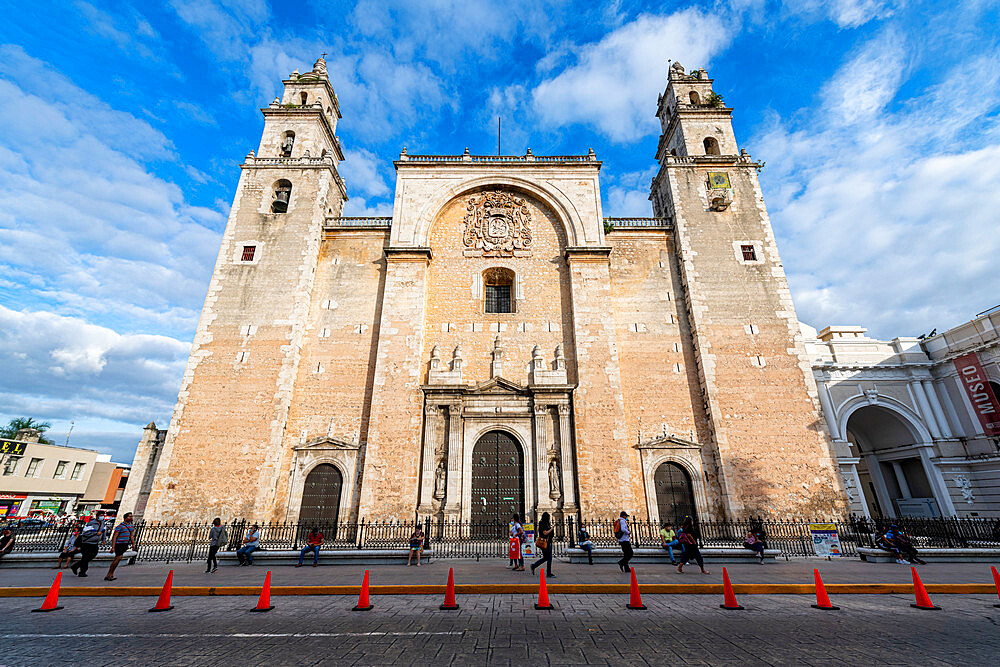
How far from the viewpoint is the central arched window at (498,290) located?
21422 mm

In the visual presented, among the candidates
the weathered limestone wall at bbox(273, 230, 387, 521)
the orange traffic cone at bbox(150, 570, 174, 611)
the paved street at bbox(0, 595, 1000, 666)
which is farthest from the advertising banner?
the orange traffic cone at bbox(150, 570, 174, 611)

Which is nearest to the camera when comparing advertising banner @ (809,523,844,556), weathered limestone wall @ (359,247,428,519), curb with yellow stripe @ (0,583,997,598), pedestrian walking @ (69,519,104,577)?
curb with yellow stripe @ (0,583,997,598)

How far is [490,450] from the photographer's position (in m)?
18.0

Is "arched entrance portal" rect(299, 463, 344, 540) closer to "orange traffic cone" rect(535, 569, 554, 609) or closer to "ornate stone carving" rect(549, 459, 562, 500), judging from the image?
"ornate stone carving" rect(549, 459, 562, 500)

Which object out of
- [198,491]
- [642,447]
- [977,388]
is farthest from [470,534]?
[977,388]

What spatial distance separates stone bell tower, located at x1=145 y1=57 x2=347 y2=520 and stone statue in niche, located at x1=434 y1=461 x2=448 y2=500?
651cm

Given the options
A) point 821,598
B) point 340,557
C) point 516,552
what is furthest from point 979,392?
point 340,557

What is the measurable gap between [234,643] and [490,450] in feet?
43.0

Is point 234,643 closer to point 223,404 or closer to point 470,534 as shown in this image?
point 470,534

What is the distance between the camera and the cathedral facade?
17156 mm

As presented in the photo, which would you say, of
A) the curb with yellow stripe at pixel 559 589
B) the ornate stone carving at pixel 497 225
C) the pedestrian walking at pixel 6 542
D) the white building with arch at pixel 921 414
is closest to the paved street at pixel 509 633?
the curb with yellow stripe at pixel 559 589

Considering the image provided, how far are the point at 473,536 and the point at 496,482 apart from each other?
218cm

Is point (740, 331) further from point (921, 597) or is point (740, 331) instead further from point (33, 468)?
point (33, 468)

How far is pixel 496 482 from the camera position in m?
17.5
